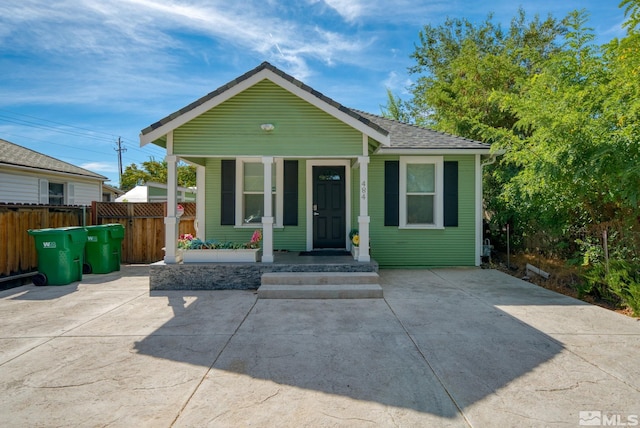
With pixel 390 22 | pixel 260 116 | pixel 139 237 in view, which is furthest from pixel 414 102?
pixel 139 237

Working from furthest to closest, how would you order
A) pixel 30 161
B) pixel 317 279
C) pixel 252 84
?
pixel 30 161 → pixel 252 84 → pixel 317 279

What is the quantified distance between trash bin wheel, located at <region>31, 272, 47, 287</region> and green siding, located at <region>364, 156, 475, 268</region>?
6621 mm

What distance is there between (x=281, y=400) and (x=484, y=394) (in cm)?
159

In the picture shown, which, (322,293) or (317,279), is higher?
(317,279)

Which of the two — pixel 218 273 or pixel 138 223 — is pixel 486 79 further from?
pixel 138 223

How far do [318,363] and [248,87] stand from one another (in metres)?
5.34

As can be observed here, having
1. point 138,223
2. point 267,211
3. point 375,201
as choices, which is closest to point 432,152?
point 375,201

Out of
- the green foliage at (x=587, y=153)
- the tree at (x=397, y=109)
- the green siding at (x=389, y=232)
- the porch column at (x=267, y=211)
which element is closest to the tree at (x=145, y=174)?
the tree at (x=397, y=109)

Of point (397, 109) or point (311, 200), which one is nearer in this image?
point (311, 200)

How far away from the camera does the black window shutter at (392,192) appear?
7969mm

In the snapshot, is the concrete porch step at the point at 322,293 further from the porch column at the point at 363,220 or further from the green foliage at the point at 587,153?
the green foliage at the point at 587,153

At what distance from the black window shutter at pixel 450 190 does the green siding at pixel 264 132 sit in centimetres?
275

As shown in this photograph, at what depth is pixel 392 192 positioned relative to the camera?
7.98 m

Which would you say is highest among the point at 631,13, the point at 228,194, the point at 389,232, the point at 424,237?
the point at 631,13
